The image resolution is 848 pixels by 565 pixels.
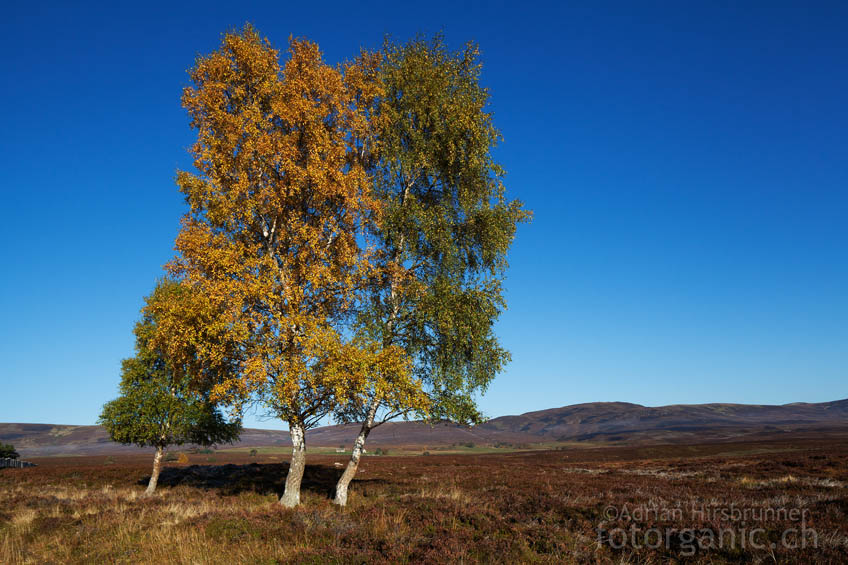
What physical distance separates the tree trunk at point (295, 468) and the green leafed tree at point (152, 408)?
41.1 ft

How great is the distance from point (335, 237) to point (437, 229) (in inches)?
171

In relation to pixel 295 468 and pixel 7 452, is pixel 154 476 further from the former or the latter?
pixel 7 452

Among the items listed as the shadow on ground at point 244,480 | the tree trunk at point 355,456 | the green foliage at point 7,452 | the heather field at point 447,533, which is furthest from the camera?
the green foliage at point 7,452

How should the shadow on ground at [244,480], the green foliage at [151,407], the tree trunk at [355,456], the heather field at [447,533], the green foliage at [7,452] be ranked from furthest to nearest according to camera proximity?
the green foliage at [7,452] < the green foliage at [151,407] < the shadow on ground at [244,480] < the tree trunk at [355,456] < the heather field at [447,533]

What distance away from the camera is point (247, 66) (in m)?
20.3

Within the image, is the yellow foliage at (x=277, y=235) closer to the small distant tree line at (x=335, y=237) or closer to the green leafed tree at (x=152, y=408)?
the small distant tree line at (x=335, y=237)

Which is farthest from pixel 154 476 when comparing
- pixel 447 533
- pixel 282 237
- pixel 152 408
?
pixel 447 533

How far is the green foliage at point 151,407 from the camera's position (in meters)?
27.8

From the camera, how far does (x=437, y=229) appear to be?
18.8m

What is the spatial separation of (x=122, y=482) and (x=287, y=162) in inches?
1256

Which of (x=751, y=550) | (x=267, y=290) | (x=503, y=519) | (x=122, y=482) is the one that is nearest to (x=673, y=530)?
(x=751, y=550)

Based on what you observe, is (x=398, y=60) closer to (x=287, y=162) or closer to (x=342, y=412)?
(x=287, y=162)

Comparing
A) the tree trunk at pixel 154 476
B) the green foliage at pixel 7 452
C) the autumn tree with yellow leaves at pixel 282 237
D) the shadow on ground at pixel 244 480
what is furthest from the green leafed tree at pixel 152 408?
the green foliage at pixel 7 452

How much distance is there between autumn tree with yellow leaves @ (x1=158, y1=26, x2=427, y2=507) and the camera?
1553cm
